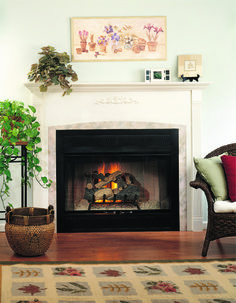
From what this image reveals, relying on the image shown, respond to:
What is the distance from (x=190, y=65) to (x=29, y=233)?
2.28 m

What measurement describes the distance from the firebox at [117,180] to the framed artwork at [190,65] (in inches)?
24.2

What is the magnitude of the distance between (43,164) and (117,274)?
163cm

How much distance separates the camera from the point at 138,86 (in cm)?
377

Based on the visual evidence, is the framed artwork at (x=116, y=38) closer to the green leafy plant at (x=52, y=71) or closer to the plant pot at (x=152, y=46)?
the plant pot at (x=152, y=46)

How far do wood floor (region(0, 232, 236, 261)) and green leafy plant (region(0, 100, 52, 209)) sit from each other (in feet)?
1.92

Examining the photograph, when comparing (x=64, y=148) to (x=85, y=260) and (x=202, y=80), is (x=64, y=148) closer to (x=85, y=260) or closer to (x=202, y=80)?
(x=85, y=260)

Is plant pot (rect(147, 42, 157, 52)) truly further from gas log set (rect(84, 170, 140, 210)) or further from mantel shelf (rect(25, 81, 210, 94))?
gas log set (rect(84, 170, 140, 210))

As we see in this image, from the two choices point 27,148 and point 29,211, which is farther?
point 27,148

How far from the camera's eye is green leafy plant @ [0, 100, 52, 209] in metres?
3.43

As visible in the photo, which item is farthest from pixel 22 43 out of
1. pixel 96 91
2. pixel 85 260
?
pixel 85 260

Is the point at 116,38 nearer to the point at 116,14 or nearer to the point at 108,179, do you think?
the point at 116,14

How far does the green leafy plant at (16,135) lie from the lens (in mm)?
3432

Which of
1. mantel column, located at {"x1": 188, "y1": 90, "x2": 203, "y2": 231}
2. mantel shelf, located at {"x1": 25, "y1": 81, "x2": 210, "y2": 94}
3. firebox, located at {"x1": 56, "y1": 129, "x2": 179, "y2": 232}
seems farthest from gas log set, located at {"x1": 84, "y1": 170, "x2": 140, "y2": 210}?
mantel shelf, located at {"x1": 25, "y1": 81, "x2": 210, "y2": 94}

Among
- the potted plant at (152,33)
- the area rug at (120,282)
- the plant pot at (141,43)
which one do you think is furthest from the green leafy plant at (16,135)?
the potted plant at (152,33)
